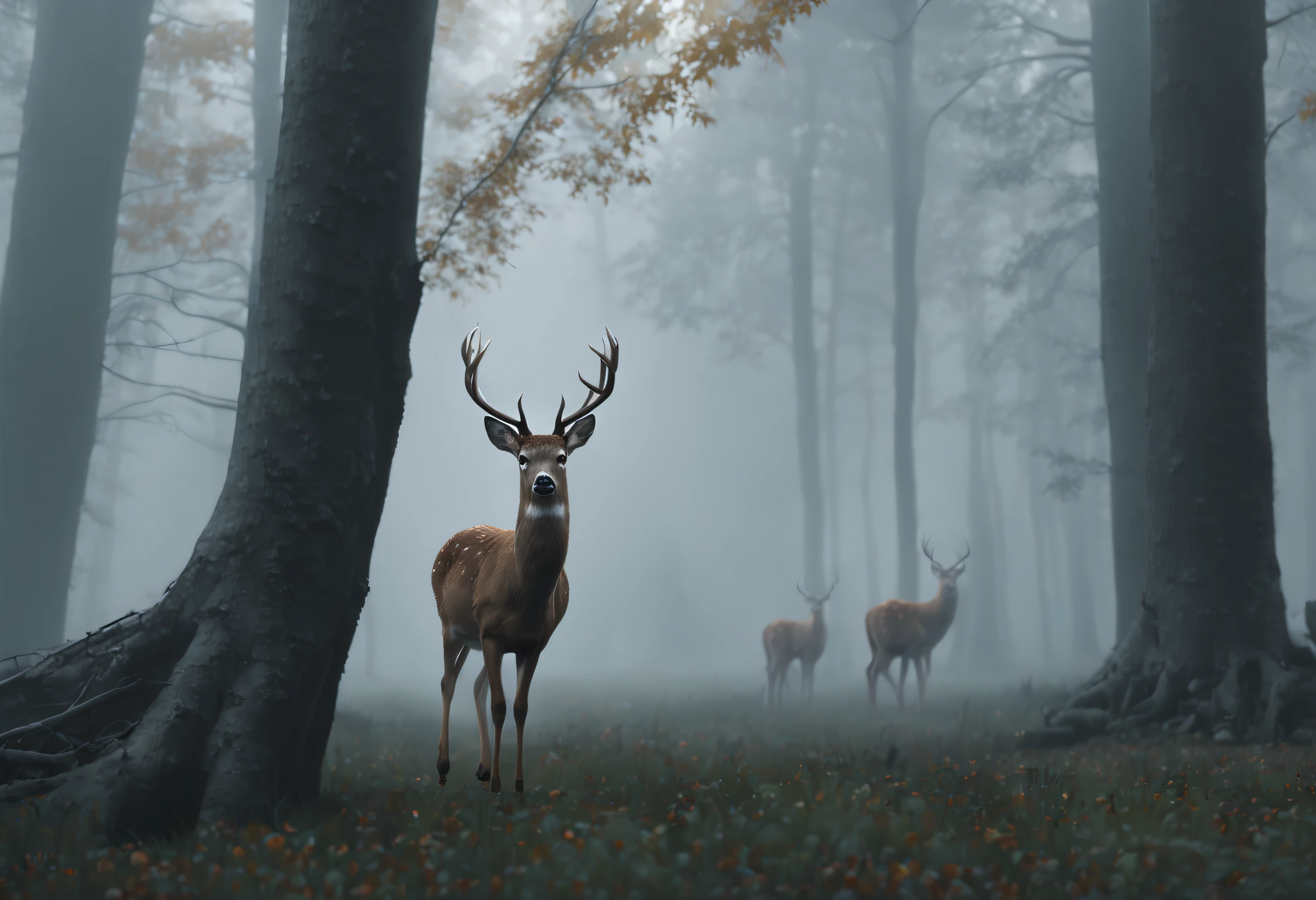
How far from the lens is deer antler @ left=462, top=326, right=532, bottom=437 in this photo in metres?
4.91

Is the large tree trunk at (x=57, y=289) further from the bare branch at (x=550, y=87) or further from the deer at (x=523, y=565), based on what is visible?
the deer at (x=523, y=565)

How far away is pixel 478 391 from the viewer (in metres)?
5.25

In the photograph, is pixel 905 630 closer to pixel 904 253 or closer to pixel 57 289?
pixel 904 253

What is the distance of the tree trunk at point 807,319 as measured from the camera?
1011 inches

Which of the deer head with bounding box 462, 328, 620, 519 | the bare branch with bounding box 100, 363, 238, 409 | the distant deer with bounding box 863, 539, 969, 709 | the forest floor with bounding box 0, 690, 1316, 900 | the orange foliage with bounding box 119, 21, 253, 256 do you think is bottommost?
the forest floor with bounding box 0, 690, 1316, 900

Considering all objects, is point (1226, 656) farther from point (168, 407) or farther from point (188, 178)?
point (168, 407)


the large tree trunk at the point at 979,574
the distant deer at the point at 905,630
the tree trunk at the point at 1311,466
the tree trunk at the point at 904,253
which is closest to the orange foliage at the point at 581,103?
the distant deer at the point at 905,630

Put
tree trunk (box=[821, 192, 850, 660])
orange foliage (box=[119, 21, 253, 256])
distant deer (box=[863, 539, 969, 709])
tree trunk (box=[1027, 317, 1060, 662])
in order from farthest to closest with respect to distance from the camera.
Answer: tree trunk (box=[1027, 317, 1060, 662])
tree trunk (box=[821, 192, 850, 660])
orange foliage (box=[119, 21, 253, 256])
distant deer (box=[863, 539, 969, 709])

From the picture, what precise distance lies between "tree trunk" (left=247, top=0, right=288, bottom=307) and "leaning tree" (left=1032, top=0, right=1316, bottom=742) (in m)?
12.1

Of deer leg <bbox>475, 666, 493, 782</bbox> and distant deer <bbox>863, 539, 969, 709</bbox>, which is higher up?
distant deer <bbox>863, 539, 969, 709</bbox>

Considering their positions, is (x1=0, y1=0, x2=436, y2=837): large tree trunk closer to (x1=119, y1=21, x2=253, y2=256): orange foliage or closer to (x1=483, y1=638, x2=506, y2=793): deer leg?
(x1=483, y1=638, x2=506, y2=793): deer leg

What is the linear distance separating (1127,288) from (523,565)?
1072cm

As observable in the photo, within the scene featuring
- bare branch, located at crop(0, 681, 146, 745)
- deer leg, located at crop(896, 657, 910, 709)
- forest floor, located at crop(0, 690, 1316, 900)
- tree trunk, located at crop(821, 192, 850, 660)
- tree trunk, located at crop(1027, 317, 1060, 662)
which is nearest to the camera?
forest floor, located at crop(0, 690, 1316, 900)

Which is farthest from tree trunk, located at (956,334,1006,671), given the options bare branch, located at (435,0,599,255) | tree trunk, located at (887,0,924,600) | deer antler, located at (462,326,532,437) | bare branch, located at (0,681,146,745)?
bare branch, located at (0,681,146,745)
